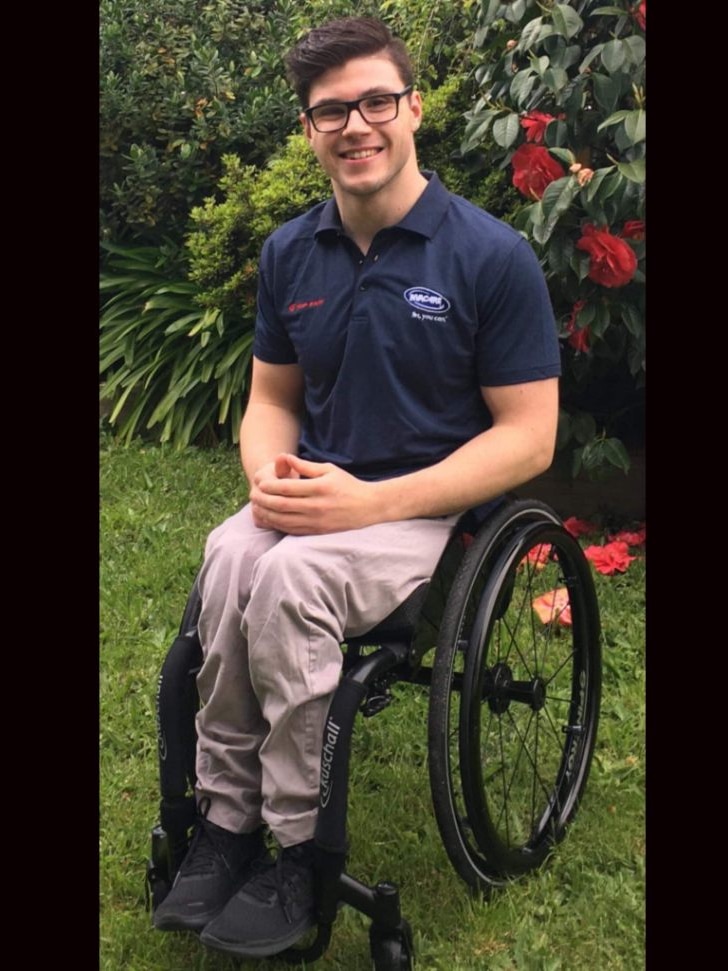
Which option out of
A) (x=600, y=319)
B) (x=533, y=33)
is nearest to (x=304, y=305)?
(x=600, y=319)

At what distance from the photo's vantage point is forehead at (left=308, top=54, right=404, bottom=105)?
6.45 feet

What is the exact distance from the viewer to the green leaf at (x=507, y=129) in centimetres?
324

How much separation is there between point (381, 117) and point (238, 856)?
4.00ft

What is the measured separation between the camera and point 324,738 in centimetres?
180

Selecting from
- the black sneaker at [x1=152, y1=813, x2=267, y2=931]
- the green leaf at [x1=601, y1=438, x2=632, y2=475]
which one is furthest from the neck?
the green leaf at [x1=601, y1=438, x2=632, y2=475]

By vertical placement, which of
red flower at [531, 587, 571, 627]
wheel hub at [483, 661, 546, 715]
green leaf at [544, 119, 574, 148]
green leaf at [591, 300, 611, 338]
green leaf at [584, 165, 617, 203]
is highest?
green leaf at [544, 119, 574, 148]

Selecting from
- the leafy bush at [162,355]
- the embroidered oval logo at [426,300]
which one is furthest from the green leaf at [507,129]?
the leafy bush at [162,355]

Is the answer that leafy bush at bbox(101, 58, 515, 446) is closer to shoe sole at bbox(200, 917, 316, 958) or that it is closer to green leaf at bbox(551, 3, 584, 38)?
green leaf at bbox(551, 3, 584, 38)

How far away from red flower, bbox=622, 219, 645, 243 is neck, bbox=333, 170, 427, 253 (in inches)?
48.8

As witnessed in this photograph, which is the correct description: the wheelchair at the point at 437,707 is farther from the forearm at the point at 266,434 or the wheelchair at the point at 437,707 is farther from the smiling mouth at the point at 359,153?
the smiling mouth at the point at 359,153

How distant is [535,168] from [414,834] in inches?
70.3

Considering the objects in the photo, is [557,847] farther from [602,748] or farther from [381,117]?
[381,117]

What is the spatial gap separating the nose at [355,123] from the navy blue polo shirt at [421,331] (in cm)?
18

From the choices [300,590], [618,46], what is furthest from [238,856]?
[618,46]
